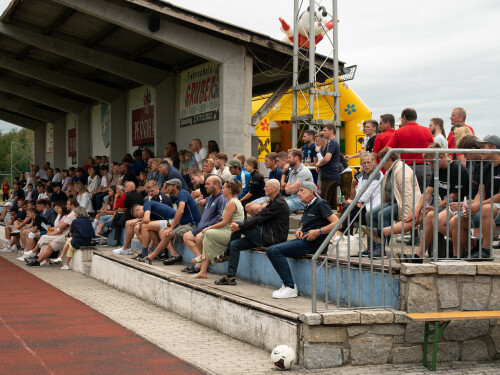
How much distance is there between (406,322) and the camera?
675cm

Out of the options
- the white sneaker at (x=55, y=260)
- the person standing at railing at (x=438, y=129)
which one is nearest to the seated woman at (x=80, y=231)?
the white sneaker at (x=55, y=260)

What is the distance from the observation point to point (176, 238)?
11.8 m

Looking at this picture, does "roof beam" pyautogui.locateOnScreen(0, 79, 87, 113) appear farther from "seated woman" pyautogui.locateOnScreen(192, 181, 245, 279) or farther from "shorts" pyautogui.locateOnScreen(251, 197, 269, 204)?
"seated woman" pyautogui.locateOnScreen(192, 181, 245, 279)

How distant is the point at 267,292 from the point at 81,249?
7762 mm

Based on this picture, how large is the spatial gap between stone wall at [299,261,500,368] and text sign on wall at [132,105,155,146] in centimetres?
1574

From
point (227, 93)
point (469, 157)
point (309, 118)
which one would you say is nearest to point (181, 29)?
point (227, 93)

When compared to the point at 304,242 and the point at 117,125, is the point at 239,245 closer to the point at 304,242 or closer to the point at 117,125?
the point at 304,242

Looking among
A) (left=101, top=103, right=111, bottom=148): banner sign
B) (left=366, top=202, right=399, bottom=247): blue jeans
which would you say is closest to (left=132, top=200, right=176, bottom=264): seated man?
(left=366, top=202, right=399, bottom=247): blue jeans

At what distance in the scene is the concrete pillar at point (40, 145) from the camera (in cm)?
3459

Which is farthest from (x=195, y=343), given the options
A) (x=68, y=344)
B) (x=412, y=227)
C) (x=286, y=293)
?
(x=412, y=227)

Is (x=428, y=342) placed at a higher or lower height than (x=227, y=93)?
lower

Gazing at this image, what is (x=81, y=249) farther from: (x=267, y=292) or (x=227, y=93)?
(x=267, y=292)

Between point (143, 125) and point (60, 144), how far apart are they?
35.6ft

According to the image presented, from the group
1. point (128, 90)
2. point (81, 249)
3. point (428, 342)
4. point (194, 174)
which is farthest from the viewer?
point (128, 90)
